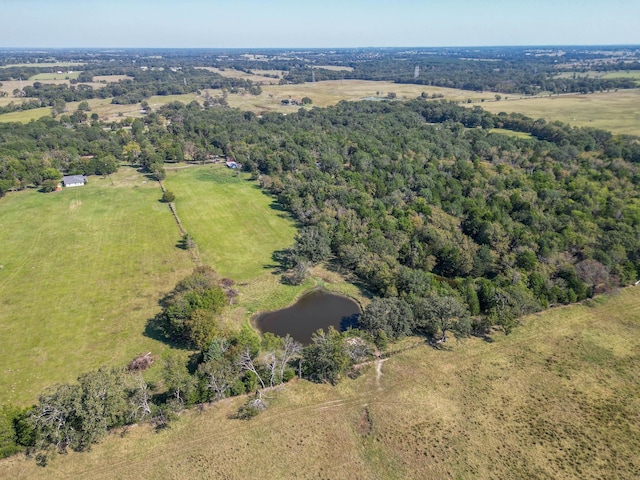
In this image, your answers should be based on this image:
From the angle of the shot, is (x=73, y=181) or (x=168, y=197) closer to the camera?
(x=168, y=197)

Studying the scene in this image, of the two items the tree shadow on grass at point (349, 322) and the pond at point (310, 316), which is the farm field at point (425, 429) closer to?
the tree shadow on grass at point (349, 322)

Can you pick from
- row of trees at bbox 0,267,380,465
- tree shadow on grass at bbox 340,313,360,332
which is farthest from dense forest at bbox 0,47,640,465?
tree shadow on grass at bbox 340,313,360,332

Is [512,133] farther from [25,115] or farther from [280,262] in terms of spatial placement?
[25,115]

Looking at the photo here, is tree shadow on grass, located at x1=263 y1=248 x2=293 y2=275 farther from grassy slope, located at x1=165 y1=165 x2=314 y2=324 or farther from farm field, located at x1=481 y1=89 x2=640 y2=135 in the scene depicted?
farm field, located at x1=481 y1=89 x2=640 y2=135

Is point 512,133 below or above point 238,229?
above

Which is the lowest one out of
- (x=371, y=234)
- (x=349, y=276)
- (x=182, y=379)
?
(x=349, y=276)

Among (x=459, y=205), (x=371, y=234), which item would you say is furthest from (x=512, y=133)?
(x=371, y=234)
